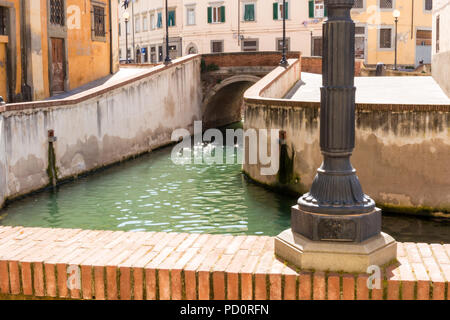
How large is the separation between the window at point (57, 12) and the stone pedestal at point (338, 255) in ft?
62.1

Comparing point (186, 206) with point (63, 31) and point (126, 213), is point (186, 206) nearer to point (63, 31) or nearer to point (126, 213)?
point (126, 213)

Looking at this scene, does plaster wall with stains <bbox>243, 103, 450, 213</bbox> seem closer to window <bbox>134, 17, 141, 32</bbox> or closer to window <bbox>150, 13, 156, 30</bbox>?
window <bbox>150, 13, 156, 30</bbox>

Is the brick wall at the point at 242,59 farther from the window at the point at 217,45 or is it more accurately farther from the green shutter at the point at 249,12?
the window at the point at 217,45

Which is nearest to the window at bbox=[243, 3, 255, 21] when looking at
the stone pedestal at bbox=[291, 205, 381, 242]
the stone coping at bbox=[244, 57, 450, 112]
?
the stone coping at bbox=[244, 57, 450, 112]

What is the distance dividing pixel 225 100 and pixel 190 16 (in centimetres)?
1946

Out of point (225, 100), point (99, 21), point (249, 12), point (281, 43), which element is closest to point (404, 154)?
point (99, 21)

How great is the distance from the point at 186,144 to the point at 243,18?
2401cm

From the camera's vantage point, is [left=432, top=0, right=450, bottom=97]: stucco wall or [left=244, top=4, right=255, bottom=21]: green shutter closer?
[left=432, top=0, right=450, bottom=97]: stucco wall

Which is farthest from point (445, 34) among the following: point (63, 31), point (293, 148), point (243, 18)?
point (243, 18)

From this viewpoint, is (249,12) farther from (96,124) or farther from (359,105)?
(359,105)

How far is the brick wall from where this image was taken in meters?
26.0

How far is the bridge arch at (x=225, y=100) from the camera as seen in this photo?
86.1 feet

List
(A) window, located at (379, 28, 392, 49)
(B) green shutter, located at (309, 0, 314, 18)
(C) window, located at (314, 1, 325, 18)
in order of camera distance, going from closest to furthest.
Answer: (A) window, located at (379, 28, 392, 49)
(C) window, located at (314, 1, 325, 18)
(B) green shutter, located at (309, 0, 314, 18)
